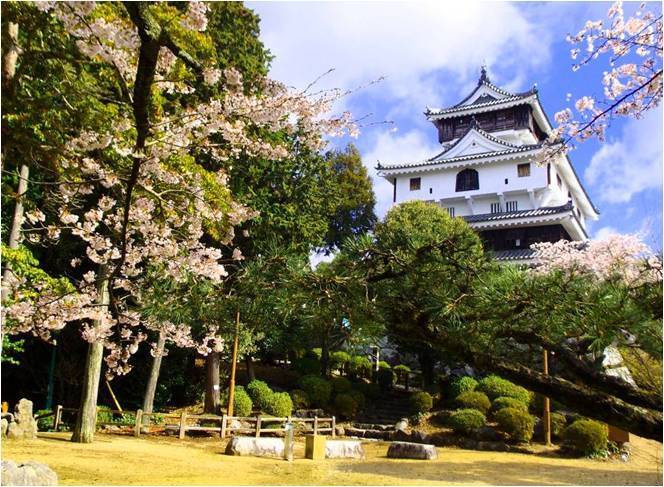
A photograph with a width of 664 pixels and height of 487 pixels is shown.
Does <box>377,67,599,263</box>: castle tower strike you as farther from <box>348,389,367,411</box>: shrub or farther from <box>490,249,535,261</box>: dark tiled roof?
<box>348,389,367,411</box>: shrub

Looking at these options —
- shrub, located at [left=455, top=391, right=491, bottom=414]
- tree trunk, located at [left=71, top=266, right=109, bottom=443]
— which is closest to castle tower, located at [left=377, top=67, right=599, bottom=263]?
shrub, located at [left=455, top=391, right=491, bottom=414]

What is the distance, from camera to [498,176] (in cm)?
2783

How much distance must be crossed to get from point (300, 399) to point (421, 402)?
3.95 metres

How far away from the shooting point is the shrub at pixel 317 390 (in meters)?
17.5

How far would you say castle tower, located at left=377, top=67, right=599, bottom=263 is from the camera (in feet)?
84.0

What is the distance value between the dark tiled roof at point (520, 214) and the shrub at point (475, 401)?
36.2 ft

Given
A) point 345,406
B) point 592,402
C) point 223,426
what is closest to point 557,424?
point 345,406

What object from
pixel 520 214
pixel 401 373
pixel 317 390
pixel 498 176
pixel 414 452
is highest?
pixel 498 176

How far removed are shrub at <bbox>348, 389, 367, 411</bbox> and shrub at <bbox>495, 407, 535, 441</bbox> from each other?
4.88 m

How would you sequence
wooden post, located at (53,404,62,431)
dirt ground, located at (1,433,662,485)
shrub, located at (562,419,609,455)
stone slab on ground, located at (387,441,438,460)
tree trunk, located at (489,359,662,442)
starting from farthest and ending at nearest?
shrub, located at (562,419,609,455) < wooden post, located at (53,404,62,431) < stone slab on ground, located at (387,441,438,460) < dirt ground, located at (1,433,662,485) < tree trunk, located at (489,359,662,442)

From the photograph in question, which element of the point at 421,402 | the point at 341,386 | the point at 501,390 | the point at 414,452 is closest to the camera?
the point at 414,452

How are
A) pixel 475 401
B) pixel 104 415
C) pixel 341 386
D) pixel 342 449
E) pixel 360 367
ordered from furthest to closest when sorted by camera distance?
pixel 360 367 < pixel 341 386 < pixel 475 401 < pixel 104 415 < pixel 342 449

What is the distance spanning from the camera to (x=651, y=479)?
10469mm

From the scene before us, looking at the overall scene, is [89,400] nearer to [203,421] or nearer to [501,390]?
[203,421]
